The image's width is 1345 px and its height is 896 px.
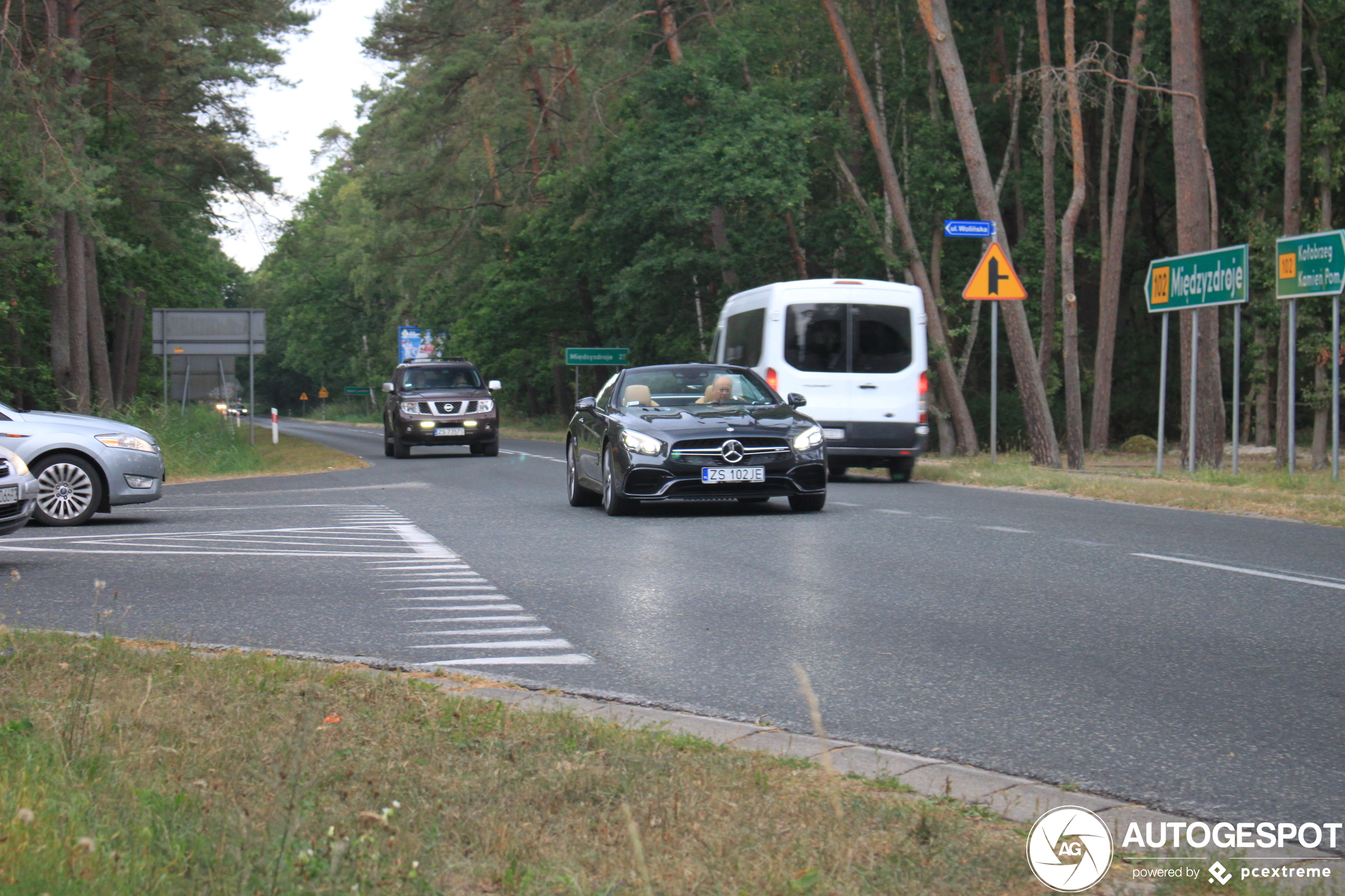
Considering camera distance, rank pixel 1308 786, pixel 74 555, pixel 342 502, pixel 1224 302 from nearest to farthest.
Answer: pixel 1308 786
pixel 74 555
pixel 342 502
pixel 1224 302

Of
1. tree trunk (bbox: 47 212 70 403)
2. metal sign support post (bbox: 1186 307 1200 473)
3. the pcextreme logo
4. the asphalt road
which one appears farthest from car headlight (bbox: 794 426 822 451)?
tree trunk (bbox: 47 212 70 403)

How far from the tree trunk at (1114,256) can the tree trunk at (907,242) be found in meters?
4.78

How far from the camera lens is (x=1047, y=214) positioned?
35688 millimetres

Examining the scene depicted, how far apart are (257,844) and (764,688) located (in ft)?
10.0

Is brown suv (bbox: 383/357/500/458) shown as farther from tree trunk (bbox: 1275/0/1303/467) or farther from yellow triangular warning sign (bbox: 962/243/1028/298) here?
tree trunk (bbox: 1275/0/1303/467)

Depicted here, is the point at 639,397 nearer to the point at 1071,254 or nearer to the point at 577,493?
the point at 577,493

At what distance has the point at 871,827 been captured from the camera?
3.96 metres

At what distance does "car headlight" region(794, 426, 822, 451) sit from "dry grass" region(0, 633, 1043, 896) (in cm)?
863

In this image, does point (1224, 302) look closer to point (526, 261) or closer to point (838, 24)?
point (838, 24)

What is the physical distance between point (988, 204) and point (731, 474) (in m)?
13.3

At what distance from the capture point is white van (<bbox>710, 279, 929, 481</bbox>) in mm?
19719

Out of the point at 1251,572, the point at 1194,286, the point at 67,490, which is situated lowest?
the point at 1251,572

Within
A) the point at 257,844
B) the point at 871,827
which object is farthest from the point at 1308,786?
the point at 257,844

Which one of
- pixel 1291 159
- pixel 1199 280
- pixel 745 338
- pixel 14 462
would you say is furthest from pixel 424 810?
pixel 1291 159
